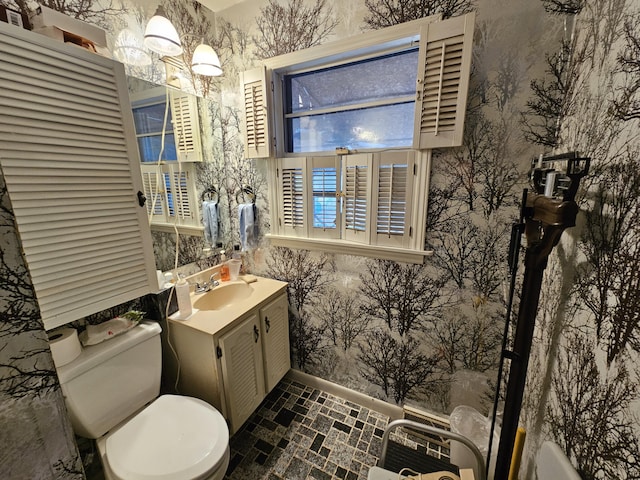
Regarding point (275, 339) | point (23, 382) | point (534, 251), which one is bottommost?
point (275, 339)

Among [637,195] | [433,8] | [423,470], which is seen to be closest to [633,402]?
[637,195]

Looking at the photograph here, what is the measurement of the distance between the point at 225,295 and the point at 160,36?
147cm

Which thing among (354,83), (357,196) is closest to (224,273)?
(357,196)

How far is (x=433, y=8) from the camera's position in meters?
1.20

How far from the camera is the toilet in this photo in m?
0.95

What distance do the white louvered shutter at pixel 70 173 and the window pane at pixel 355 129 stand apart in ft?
3.22

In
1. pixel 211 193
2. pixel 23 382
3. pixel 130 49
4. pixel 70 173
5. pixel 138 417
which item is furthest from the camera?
pixel 211 193

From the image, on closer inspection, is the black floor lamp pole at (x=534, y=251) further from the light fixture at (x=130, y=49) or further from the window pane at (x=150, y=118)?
the light fixture at (x=130, y=49)

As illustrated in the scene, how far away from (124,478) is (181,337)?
0.57 meters

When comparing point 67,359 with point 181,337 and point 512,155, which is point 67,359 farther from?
point 512,155

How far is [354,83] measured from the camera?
1.54m

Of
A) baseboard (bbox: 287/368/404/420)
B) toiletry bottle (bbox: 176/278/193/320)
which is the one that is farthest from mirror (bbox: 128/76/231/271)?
baseboard (bbox: 287/368/404/420)

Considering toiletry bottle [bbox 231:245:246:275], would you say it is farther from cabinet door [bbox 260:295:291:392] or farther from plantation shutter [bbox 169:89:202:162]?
plantation shutter [bbox 169:89:202:162]

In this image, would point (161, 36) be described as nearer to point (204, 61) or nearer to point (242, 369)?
point (204, 61)
